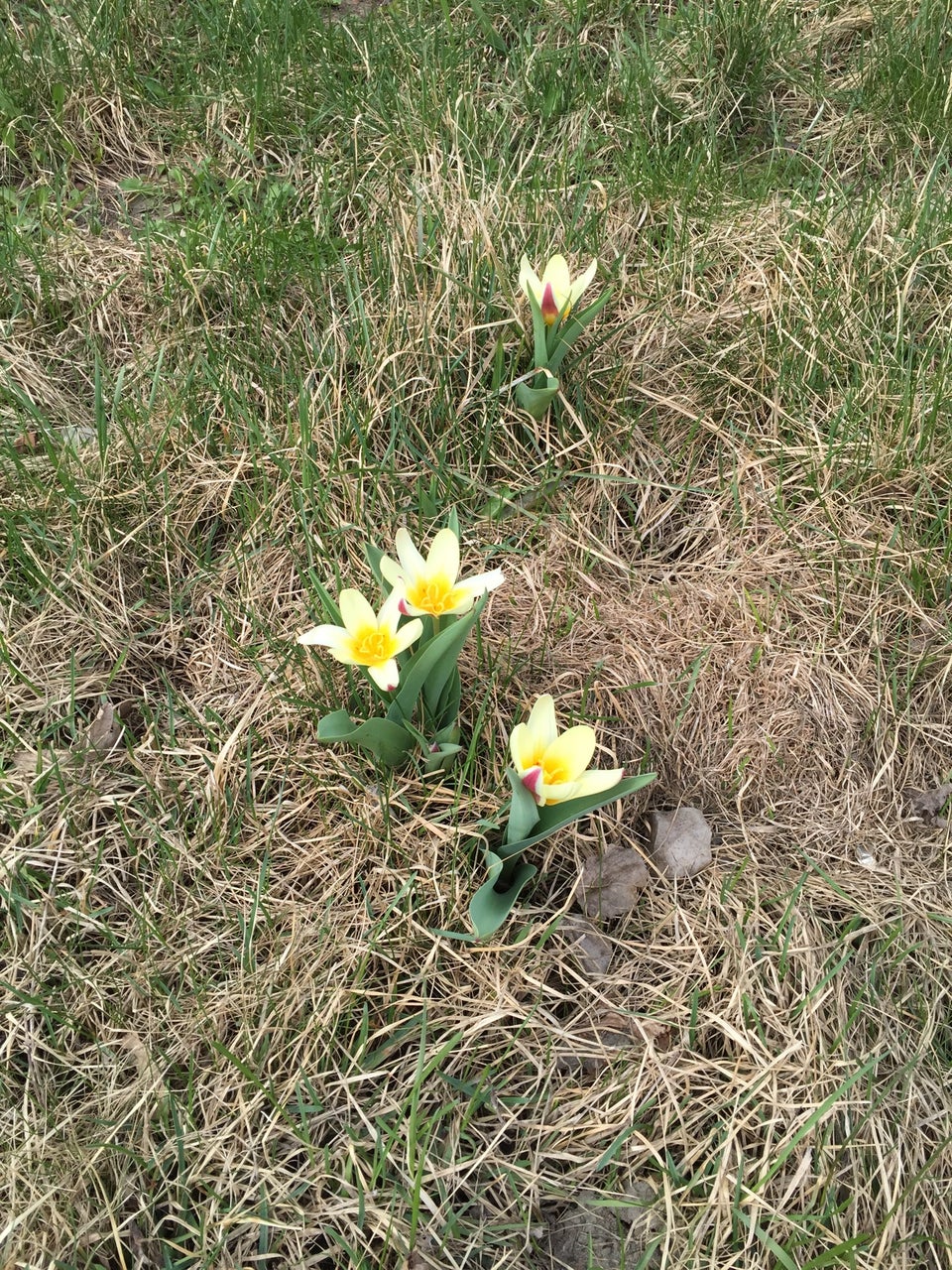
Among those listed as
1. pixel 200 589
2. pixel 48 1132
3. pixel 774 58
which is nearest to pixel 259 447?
pixel 200 589

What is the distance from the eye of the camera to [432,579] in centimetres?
153

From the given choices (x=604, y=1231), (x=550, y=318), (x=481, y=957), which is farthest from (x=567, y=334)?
(x=604, y=1231)

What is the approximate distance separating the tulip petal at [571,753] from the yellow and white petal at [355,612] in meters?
0.32

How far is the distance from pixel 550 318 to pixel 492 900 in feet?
3.53

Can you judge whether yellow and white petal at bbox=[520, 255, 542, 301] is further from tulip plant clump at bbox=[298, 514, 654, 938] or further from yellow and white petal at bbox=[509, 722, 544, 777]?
yellow and white petal at bbox=[509, 722, 544, 777]

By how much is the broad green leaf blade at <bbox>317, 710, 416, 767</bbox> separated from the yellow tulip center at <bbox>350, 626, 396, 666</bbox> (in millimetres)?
95

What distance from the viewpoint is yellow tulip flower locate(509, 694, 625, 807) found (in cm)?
140

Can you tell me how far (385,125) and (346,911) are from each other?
1.86 metres

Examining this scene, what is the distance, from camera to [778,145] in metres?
2.57

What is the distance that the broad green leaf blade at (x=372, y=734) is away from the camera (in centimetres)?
153

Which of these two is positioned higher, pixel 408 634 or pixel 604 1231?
pixel 408 634

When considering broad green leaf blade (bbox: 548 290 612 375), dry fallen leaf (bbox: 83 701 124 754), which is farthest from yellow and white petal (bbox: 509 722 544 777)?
broad green leaf blade (bbox: 548 290 612 375)

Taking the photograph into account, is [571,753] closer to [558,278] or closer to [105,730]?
[105,730]

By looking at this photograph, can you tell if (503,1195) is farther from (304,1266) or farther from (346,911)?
(346,911)
